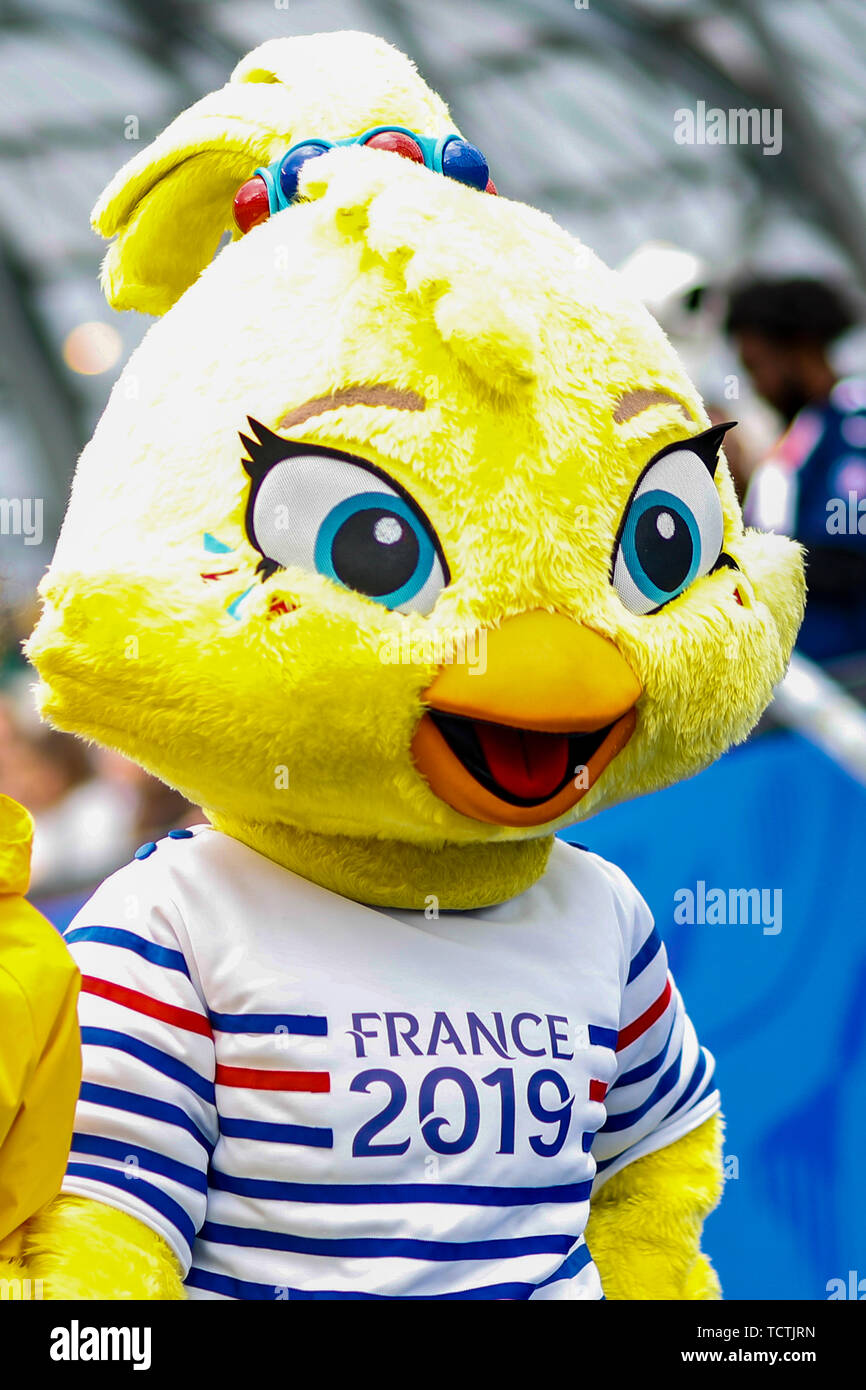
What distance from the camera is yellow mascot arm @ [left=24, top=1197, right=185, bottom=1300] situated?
1276 millimetres

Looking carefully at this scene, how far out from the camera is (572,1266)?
1.50m

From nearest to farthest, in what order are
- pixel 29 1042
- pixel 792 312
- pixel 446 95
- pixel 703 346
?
pixel 29 1042 < pixel 792 312 < pixel 703 346 < pixel 446 95

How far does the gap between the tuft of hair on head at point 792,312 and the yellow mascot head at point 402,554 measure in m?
2.17

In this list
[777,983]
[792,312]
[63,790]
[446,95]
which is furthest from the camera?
[446,95]

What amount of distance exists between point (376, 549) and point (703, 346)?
9.54ft

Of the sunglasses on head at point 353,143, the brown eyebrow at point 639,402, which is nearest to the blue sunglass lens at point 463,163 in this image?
the sunglasses on head at point 353,143

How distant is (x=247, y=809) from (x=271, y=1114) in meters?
0.25

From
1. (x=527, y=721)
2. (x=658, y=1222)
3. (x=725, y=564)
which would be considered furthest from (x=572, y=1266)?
(x=725, y=564)

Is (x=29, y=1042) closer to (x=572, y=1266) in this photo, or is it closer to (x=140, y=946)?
(x=140, y=946)

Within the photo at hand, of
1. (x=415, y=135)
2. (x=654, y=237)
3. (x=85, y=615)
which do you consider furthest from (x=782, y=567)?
(x=654, y=237)

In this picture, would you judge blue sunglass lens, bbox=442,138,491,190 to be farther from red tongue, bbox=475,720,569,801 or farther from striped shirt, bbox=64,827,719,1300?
striped shirt, bbox=64,827,719,1300

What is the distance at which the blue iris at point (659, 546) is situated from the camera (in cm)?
141

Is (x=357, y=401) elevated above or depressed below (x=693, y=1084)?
above

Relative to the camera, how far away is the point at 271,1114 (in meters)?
1.38
